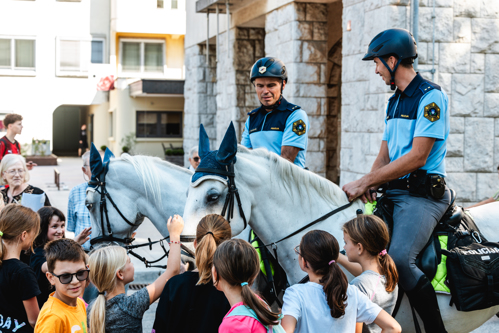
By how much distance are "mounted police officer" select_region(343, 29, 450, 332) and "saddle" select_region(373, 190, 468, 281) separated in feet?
0.17

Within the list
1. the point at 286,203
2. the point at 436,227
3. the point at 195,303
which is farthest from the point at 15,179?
the point at 436,227

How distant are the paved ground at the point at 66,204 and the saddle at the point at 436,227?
2318mm

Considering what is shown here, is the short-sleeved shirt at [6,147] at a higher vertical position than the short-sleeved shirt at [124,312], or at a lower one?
higher

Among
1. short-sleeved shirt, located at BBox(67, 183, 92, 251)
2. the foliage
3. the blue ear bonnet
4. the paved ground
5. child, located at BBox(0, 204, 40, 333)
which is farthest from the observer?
the foliage

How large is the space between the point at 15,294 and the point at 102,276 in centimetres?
76

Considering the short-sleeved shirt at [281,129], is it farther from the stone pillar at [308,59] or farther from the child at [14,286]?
the stone pillar at [308,59]

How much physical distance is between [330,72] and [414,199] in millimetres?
8813

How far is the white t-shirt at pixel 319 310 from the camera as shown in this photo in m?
2.63

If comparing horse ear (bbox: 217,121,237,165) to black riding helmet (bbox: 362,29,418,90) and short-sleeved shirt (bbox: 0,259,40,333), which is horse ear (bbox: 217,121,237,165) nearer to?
black riding helmet (bbox: 362,29,418,90)

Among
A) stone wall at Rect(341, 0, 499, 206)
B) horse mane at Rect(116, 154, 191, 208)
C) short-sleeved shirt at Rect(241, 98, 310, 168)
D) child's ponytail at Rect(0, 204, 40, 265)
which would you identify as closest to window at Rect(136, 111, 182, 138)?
stone wall at Rect(341, 0, 499, 206)

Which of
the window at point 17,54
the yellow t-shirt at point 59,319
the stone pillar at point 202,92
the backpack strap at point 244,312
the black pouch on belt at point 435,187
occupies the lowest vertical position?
the yellow t-shirt at point 59,319

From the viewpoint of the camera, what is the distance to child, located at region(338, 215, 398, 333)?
9.66ft

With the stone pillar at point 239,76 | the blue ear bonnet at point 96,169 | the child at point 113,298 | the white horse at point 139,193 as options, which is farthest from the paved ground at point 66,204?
the stone pillar at point 239,76

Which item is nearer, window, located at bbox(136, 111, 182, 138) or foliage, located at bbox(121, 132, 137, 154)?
foliage, located at bbox(121, 132, 137, 154)
